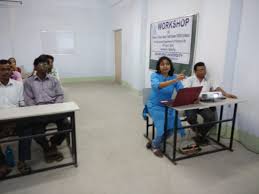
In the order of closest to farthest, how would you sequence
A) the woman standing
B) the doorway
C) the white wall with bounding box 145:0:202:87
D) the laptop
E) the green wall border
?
the laptop, the woman standing, the white wall with bounding box 145:0:202:87, the doorway, the green wall border

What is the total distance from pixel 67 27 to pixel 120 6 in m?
2.03

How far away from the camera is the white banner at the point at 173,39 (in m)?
3.91

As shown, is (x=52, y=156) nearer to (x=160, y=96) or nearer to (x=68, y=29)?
(x=160, y=96)

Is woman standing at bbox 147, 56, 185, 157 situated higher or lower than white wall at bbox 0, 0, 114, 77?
lower

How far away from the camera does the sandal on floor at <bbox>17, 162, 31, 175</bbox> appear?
2.22 m

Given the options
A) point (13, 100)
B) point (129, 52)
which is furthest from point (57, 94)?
point (129, 52)

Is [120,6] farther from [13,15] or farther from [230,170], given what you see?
[230,170]

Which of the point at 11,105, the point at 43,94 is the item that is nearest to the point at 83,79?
the point at 43,94

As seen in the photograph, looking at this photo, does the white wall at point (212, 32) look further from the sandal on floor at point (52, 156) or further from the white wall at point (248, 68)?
the sandal on floor at point (52, 156)

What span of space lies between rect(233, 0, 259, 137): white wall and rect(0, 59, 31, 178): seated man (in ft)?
8.80

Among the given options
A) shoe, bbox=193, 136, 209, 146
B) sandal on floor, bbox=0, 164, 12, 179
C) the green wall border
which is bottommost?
sandal on floor, bbox=0, 164, 12, 179

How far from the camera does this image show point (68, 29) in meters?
7.52

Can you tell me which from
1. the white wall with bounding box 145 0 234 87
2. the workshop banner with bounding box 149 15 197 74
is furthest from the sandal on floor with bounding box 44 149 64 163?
the workshop banner with bounding box 149 15 197 74

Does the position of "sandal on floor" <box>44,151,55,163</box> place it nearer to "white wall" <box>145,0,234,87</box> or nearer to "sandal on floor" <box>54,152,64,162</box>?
"sandal on floor" <box>54,152,64,162</box>
